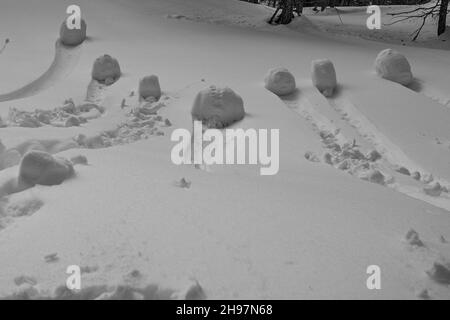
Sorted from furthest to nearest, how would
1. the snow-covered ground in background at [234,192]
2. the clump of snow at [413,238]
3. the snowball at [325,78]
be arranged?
the snowball at [325,78], the clump of snow at [413,238], the snow-covered ground in background at [234,192]

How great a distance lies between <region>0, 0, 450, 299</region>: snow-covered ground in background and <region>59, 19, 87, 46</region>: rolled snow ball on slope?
1.63 ft

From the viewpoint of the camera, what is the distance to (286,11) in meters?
9.55

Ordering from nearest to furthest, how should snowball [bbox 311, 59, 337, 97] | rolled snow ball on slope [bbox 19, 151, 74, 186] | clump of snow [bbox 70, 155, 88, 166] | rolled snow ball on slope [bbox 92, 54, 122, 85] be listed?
rolled snow ball on slope [bbox 19, 151, 74, 186]
clump of snow [bbox 70, 155, 88, 166]
snowball [bbox 311, 59, 337, 97]
rolled snow ball on slope [bbox 92, 54, 122, 85]

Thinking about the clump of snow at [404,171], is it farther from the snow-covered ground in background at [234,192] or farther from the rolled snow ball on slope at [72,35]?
the rolled snow ball on slope at [72,35]

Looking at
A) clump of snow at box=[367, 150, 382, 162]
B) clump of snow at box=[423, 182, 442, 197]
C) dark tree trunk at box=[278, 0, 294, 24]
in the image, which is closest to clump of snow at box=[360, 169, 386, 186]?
clump of snow at box=[423, 182, 442, 197]

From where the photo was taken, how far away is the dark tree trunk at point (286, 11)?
370 inches

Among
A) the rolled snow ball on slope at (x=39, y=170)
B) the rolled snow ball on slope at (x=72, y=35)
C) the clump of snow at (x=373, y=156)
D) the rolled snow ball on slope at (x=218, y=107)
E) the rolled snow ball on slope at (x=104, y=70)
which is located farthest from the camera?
the rolled snow ball on slope at (x=72, y=35)

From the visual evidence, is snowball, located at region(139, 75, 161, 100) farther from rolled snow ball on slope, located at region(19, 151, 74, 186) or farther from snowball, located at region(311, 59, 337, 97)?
rolled snow ball on slope, located at region(19, 151, 74, 186)

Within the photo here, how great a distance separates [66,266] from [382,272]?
1.36 metres

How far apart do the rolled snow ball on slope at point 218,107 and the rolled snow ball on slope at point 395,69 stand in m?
2.11

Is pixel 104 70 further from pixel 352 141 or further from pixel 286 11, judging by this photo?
pixel 286 11

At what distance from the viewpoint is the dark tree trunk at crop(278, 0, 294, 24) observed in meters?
9.39

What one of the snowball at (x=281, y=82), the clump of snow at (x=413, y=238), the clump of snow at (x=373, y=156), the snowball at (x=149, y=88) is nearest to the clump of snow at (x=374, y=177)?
the clump of snow at (x=373, y=156)
